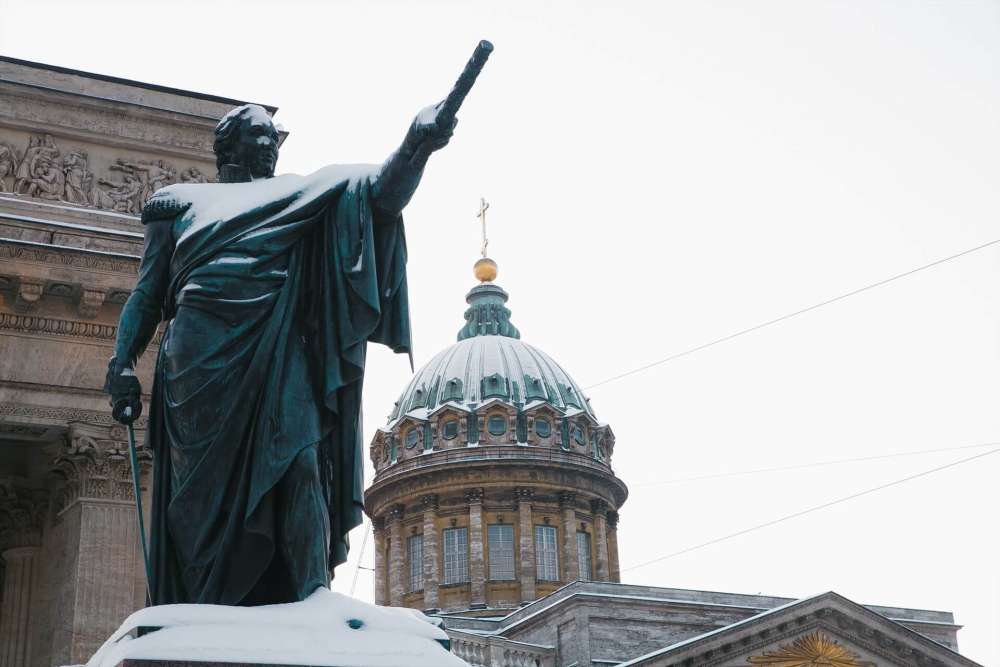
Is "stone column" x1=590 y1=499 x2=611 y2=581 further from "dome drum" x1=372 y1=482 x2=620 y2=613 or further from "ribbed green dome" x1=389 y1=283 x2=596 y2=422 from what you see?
"ribbed green dome" x1=389 y1=283 x2=596 y2=422

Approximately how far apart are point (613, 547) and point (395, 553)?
9.11 m

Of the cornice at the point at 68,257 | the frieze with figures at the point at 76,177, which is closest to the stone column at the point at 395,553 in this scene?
the frieze with figures at the point at 76,177

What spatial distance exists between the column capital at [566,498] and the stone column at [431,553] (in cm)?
508

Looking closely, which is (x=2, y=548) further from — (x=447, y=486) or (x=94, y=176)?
(x=447, y=486)

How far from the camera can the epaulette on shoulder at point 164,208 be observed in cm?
431

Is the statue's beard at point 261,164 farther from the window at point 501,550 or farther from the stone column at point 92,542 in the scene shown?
the window at point 501,550

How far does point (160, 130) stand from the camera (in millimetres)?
19500

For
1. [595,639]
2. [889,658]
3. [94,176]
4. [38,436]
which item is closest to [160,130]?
[94,176]

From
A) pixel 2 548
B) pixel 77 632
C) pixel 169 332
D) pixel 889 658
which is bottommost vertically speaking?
pixel 169 332

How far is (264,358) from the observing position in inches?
156

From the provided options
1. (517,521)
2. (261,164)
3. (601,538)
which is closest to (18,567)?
(261,164)

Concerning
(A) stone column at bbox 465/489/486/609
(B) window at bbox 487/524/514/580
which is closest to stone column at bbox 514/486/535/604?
(B) window at bbox 487/524/514/580

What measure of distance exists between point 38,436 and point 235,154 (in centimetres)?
1360

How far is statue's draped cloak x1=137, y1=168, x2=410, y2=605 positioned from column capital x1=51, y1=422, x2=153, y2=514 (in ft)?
42.8
